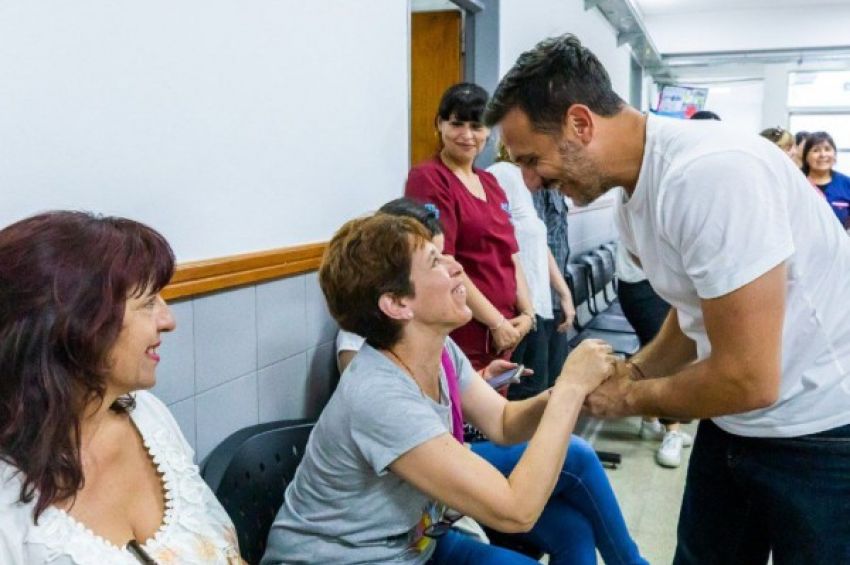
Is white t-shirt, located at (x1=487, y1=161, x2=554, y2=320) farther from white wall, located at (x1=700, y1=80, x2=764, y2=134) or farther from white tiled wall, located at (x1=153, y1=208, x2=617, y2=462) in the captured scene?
white wall, located at (x1=700, y1=80, x2=764, y2=134)

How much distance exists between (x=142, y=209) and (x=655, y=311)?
7.44 feet

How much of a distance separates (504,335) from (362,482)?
3.82ft

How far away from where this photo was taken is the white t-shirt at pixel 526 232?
2.89m

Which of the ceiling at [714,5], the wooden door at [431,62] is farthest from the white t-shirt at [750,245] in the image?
the ceiling at [714,5]

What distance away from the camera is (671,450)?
342 cm

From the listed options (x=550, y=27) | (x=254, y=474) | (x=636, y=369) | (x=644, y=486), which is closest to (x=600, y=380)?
(x=636, y=369)

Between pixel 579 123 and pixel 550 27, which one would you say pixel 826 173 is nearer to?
pixel 550 27

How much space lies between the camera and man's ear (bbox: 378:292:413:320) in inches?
55.1

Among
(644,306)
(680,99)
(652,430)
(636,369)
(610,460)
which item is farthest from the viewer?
(680,99)

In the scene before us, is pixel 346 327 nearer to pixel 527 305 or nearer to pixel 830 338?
pixel 830 338

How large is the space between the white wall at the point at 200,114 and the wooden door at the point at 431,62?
1.12 metres

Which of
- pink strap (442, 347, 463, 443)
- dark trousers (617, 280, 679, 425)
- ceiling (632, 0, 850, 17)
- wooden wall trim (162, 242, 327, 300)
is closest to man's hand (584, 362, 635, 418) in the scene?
pink strap (442, 347, 463, 443)

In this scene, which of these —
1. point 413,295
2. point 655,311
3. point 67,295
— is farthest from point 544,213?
point 67,295

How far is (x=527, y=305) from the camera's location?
271 centimetres
